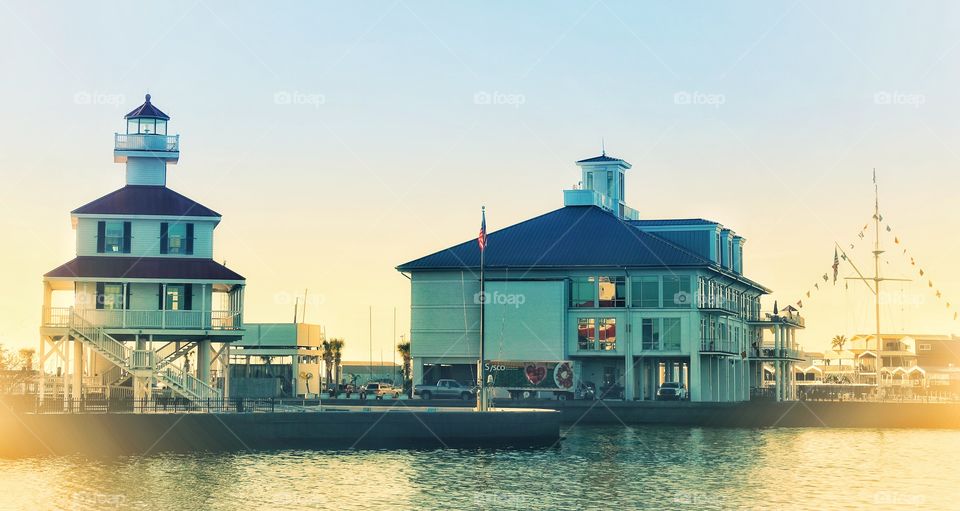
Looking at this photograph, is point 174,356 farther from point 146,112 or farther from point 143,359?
point 146,112

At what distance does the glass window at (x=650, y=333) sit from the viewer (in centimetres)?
9744

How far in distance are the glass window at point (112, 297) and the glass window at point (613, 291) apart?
124ft

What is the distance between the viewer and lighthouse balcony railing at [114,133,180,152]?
7706 cm

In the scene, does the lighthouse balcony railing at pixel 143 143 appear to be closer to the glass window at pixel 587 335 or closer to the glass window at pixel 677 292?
the glass window at pixel 587 335

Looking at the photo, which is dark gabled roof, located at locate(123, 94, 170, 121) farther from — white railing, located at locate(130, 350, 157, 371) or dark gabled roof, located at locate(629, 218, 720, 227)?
dark gabled roof, located at locate(629, 218, 720, 227)

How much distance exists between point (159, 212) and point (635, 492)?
3381 cm

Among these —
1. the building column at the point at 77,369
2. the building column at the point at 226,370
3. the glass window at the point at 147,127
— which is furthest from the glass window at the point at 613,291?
the building column at the point at 77,369

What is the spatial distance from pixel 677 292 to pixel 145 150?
39304 mm

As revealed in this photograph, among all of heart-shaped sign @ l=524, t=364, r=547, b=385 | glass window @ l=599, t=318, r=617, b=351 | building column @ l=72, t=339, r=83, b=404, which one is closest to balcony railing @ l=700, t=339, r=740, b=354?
glass window @ l=599, t=318, r=617, b=351

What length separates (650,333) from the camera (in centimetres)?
9756

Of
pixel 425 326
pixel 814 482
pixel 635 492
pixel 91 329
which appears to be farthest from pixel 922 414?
pixel 91 329

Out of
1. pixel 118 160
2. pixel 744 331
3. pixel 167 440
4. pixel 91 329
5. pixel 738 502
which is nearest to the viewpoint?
pixel 738 502

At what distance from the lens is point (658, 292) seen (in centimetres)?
9769

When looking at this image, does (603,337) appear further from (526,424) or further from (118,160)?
(118,160)
